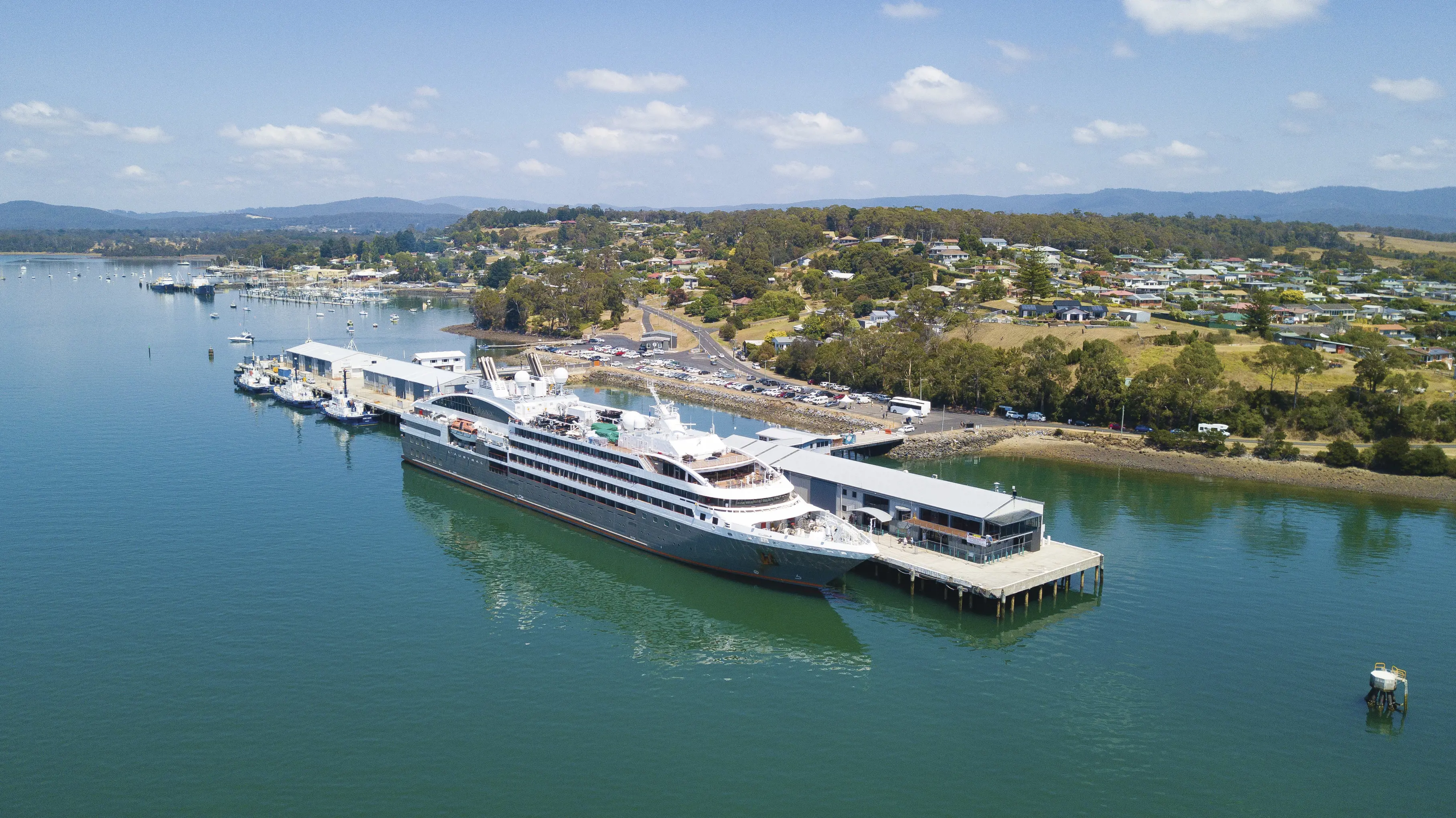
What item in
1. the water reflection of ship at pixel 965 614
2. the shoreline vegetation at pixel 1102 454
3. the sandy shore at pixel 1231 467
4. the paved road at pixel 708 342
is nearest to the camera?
the water reflection of ship at pixel 965 614

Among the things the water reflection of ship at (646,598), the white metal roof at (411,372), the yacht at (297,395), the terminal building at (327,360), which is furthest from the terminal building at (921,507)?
the terminal building at (327,360)

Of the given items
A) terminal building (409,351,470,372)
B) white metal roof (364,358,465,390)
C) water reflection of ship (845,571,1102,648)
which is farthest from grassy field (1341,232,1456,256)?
white metal roof (364,358,465,390)

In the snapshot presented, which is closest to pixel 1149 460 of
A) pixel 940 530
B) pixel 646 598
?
pixel 940 530

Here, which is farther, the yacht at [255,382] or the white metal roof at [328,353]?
the white metal roof at [328,353]

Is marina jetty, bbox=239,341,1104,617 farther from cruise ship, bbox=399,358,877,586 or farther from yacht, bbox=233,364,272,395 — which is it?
yacht, bbox=233,364,272,395

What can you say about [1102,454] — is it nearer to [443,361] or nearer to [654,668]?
[654,668]

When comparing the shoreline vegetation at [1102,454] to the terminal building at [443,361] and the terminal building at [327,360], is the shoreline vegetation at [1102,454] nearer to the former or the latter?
the terminal building at [443,361]

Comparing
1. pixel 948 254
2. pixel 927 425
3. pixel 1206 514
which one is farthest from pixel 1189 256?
pixel 1206 514
